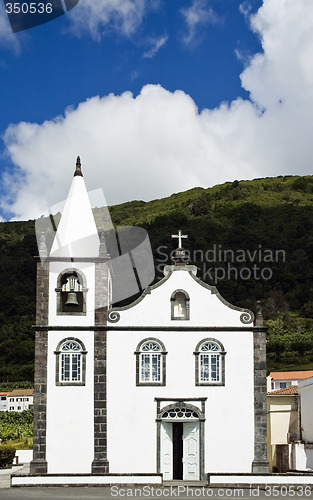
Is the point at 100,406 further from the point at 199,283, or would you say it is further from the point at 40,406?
the point at 199,283

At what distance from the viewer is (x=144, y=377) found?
2397 centimetres

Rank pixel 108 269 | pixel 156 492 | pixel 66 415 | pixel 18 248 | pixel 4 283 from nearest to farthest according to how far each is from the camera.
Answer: pixel 156 492
pixel 66 415
pixel 108 269
pixel 4 283
pixel 18 248

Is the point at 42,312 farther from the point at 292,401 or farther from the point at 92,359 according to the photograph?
the point at 292,401

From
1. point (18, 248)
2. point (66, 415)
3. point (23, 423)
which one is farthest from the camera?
point (18, 248)

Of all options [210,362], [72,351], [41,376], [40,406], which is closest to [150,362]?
[210,362]

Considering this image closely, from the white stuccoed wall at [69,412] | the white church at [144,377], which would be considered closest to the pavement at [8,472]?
the white church at [144,377]

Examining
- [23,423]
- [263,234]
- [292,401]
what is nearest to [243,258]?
[263,234]

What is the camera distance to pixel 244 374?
78.7 feet

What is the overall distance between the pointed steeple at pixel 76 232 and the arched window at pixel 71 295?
709 mm

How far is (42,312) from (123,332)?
2.87 m

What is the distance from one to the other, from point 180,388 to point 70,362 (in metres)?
3.85

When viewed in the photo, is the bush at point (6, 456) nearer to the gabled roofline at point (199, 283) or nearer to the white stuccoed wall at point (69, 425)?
the white stuccoed wall at point (69, 425)

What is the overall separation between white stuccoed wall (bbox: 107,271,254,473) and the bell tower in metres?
0.52

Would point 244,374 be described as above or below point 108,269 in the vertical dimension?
below
